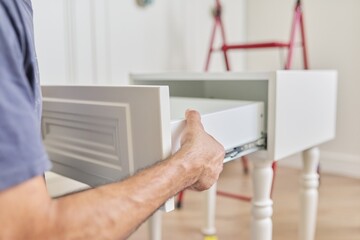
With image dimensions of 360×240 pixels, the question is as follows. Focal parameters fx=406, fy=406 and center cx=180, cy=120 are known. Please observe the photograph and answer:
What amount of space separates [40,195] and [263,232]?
2.37 ft

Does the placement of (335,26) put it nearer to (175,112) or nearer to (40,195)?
(175,112)

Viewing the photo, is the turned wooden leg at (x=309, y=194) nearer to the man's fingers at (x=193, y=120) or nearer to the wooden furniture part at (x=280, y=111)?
the wooden furniture part at (x=280, y=111)

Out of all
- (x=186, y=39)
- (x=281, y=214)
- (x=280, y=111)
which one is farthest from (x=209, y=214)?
(x=186, y=39)

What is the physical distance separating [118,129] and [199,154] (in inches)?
6.9

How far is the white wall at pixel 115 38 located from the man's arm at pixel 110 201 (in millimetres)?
1007

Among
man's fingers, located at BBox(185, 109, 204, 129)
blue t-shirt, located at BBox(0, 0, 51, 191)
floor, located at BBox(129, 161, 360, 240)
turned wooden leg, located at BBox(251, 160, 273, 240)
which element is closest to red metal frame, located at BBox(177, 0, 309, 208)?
floor, located at BBox(129, 161, 360, 240)

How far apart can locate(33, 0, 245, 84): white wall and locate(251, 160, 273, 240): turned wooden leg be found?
36.6 inches

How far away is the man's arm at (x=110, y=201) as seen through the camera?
0.46 m

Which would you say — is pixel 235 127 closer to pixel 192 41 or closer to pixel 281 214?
pixel 281 214

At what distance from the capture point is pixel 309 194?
4.32 ft

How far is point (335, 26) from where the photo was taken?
Result: 2.22 metres

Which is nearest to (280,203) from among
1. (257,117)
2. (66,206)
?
(257,117)

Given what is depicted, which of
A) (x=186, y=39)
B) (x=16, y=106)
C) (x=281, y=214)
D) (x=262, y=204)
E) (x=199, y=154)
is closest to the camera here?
(x=16, y=106)

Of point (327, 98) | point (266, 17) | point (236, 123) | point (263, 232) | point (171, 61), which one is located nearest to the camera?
point (236, 123)
